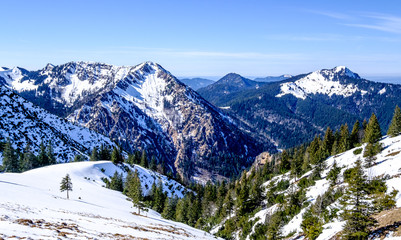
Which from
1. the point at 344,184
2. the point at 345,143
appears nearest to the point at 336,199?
the point at 344,184

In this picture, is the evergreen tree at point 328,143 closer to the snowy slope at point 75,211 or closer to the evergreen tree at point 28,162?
the snowy slope at point 75,211

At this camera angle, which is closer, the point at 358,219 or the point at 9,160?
the point at 358,219

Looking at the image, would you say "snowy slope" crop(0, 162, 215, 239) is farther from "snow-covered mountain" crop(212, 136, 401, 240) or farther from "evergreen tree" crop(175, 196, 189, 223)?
"snow-covered mountain" crop(212, 136, 401, 240)

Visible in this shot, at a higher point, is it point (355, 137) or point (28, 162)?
point (355, 137)

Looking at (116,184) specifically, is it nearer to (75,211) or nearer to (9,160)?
(9,160)

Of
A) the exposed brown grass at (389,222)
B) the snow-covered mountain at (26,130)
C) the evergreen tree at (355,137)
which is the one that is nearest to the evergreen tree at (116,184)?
the snow-covered mountain at (26,130)

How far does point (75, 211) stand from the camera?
36500 millimetres

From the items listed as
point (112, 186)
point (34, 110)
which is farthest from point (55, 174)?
point (34, 110)

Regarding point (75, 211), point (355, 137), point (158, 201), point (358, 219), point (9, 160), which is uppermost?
point (355, 137)

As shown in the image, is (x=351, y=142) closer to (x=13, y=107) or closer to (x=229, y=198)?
(x=229, y=198)

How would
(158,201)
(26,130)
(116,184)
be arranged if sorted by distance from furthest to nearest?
(26,130) < (116,184) < (158,201)

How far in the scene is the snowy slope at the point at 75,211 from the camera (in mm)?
21156

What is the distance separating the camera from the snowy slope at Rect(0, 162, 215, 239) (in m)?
21.2

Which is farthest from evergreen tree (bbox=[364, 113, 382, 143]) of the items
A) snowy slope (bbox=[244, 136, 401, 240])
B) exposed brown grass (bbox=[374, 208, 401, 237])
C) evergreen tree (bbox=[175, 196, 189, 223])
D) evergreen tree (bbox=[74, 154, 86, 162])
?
evergreen tree (bbox=[74, 154, 86, 162])
